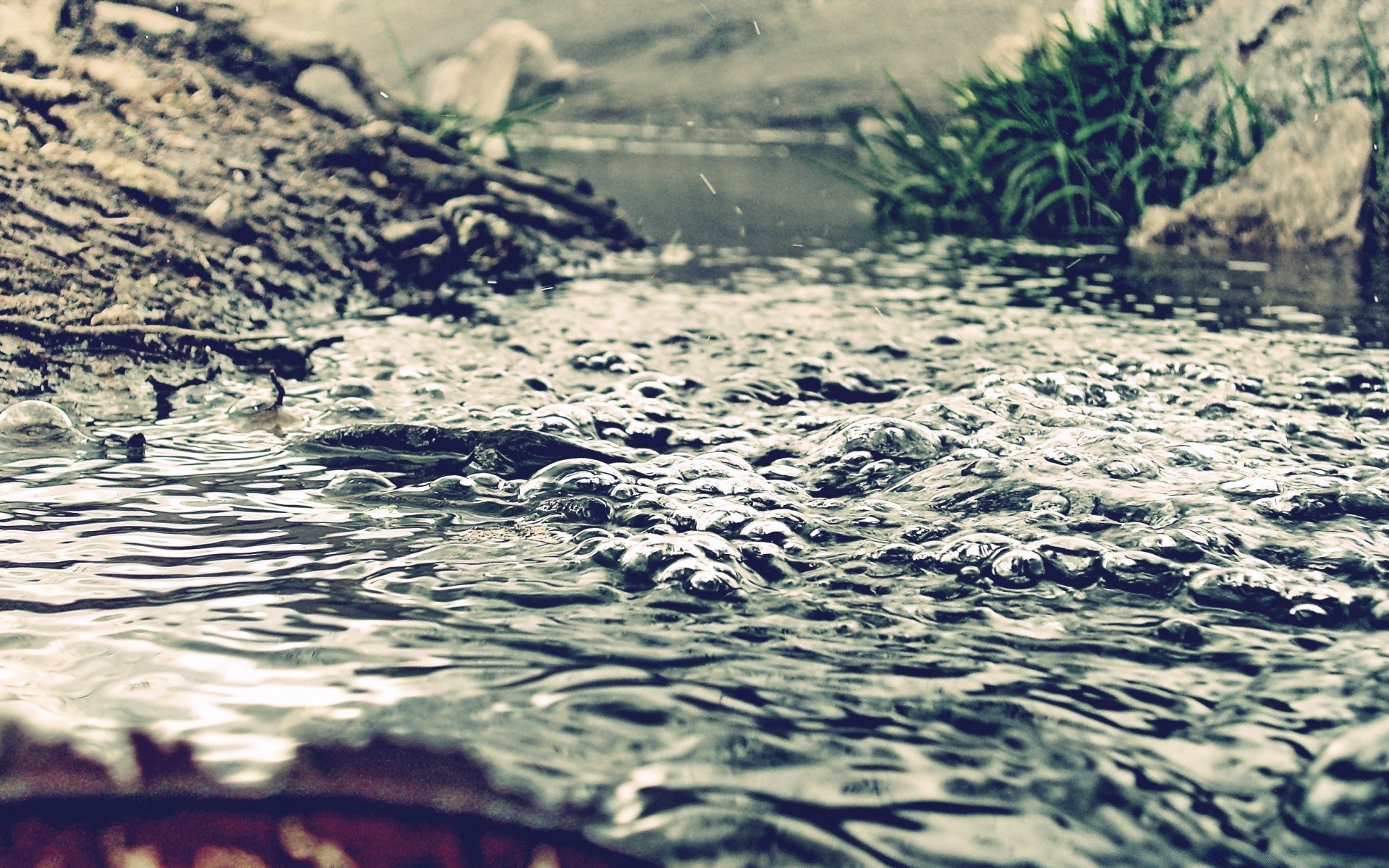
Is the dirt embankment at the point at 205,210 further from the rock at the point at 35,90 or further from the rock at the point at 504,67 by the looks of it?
the rock at the point at 504,67

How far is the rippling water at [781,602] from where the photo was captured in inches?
42.0

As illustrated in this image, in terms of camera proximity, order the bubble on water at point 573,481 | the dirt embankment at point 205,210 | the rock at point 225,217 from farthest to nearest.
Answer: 1. the rock at point 225,217
2. the dirt embankment at point 205,210
3. the bubble on water at point 573,481

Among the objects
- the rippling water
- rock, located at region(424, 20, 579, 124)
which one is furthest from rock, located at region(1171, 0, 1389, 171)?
rock, located at region(424, 20, 579, 124)

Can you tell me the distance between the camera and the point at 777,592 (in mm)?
1493

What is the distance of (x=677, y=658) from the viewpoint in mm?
1308

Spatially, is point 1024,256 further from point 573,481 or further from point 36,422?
point 36,422

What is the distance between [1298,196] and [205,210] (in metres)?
4.14

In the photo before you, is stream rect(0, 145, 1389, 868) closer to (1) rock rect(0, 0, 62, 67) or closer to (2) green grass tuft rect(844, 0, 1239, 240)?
(1) rock rect(0, 0, 62, 67)

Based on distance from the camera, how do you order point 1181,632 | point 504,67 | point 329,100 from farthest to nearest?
point 504,67
point 329,100
point 1181,632

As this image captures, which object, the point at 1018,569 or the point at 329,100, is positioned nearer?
the point at 1018,569

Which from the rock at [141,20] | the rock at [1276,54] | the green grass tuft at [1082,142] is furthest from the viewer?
the green grass tuft at [1082,142]

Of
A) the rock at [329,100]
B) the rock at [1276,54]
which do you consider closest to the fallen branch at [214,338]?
the rock at [329,100]

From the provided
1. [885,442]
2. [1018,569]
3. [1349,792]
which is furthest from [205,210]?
[1349,792]

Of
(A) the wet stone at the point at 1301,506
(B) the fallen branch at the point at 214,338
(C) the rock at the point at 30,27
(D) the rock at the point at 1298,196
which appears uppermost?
(C) the rock at the point at 30,27
